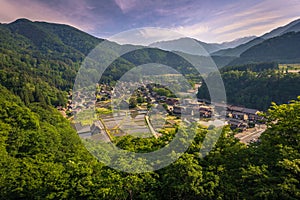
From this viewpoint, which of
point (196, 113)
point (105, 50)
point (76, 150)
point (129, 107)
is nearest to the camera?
point (76, 150)

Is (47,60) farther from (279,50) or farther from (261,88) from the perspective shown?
(279,50)

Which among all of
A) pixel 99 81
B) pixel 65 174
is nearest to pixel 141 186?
pixel 65 174

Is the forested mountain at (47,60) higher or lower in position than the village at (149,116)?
higher

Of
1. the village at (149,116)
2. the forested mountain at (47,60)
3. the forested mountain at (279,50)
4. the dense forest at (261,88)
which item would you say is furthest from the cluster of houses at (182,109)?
the forested mountain at (279,50)

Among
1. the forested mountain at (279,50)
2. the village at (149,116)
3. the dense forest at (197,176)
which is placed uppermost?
the forested mountain at (279,50)

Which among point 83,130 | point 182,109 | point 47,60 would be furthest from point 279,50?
point 47,60

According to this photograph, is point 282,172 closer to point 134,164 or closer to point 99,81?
point 134,164

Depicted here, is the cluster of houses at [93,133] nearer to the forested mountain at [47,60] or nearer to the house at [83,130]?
the house at [83,130]

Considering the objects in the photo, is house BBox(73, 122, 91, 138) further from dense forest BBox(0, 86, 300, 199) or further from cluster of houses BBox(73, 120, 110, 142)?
dense forest BBox(0, 86, 300, 199)

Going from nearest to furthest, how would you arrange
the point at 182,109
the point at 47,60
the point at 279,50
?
the point at 182,109 → the point at 47,60 → the point at 279,50
